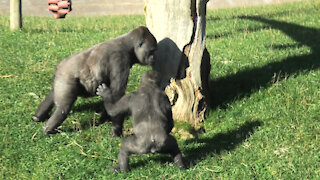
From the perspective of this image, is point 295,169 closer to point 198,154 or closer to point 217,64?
point 198,154

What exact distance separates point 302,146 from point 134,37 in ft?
9.94

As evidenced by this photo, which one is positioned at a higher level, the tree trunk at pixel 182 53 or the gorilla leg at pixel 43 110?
the tree trunk at pixel 182 53

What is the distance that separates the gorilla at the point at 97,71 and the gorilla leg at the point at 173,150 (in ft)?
4.61

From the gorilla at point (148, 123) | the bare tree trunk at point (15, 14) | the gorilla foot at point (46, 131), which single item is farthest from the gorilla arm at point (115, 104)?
the bare tree trunk at point (15, 14)

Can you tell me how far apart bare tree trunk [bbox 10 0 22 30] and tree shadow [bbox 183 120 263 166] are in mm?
8102

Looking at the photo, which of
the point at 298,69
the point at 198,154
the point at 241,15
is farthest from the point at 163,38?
the point at 241,15

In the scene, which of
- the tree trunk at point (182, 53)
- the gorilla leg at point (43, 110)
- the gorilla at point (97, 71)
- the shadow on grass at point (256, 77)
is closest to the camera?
the gorilla at point (97, 71)

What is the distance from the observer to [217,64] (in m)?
10.2

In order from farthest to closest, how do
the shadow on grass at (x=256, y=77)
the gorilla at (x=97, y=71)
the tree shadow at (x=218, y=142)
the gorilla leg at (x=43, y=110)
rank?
1. the shadow on grass at (x=256, y=77)
2. the gorilla leg at (x=43, y=110)
3. the gorilla at (x=97, y=71)
4. the tree shadow at (x=218, y=142)

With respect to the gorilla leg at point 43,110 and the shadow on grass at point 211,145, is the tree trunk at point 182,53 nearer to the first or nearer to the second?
the shadow on grass at point 211,145

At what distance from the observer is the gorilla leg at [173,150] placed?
19.3 feet

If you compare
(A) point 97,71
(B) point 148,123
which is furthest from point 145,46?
(B) point 148,123

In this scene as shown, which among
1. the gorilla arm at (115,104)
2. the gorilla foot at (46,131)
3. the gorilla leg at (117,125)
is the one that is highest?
the gorilla arm at (115,104)

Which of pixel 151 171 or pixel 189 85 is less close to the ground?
pixel 189 85
